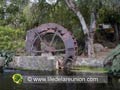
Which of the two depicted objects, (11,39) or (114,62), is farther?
(11,39)

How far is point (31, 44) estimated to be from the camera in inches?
781

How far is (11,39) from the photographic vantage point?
20844mm

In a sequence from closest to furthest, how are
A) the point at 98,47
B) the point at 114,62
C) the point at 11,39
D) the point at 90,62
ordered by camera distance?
the point at 114,62, the point at 90,62, the point at 11,39, the point at 98,47

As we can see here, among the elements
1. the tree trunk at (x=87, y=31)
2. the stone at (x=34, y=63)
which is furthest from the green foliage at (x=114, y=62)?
the tree trunk at (x=87, y=31)

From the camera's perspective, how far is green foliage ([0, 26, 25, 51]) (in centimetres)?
1981

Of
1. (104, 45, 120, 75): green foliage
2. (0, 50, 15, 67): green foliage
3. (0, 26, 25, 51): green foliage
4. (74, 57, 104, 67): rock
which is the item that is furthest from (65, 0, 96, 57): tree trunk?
(0, 50, 15, 67): green foliage

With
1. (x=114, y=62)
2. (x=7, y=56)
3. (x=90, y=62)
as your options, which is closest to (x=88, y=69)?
(x=90, y=62)

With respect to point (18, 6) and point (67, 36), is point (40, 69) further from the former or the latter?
point (18, 6)

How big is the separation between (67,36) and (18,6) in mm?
5725

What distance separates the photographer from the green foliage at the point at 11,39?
1981cm

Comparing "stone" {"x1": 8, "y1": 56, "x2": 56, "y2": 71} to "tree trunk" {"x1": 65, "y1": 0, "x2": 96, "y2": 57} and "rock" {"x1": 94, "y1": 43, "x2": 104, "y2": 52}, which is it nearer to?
"tree trunk" {"x1": 65, "y1": 0, "x2": 96, "y2": 57}

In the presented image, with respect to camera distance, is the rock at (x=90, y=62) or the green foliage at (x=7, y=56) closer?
the rock at (x=90, y=62)

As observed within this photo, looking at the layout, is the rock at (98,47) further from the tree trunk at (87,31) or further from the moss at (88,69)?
the moss at (88,69)

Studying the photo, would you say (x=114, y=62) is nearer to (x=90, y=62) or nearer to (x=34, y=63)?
(x=90, y=62)
